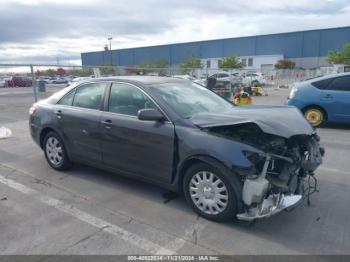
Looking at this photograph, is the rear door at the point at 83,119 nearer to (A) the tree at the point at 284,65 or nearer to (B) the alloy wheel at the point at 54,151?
(B) the alloy wheel at the point at 54,151

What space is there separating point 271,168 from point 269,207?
448 millimetres

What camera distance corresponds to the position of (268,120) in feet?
11.4

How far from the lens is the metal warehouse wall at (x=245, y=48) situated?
64.2 meters

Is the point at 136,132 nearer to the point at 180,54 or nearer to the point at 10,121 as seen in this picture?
the point at 10,121

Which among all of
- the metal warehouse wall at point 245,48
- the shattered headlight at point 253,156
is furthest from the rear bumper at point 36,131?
the metal warehouse wall at point 245,48

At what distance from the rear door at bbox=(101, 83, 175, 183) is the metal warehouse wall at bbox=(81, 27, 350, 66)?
6800cm

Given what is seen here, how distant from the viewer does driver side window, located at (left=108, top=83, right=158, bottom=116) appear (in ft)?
13.6

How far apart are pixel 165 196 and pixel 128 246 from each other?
121cm

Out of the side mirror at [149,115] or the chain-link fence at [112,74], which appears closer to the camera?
the side mirror at [149,115]

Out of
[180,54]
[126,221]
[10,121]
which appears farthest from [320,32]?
[126,221]

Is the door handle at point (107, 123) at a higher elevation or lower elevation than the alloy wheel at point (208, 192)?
higher

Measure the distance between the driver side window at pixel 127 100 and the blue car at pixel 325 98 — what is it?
600 cm

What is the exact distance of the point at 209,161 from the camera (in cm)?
344

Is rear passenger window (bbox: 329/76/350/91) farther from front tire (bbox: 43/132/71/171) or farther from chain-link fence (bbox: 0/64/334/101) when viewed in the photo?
front tire (bbox: 43/132/71/171)
